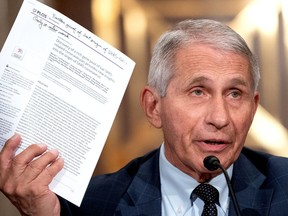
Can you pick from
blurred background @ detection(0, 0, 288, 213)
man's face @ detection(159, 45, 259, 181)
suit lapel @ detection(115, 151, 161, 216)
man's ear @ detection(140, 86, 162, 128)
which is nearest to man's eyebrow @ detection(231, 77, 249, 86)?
man's face @ detection(159, 45, 259, 181)

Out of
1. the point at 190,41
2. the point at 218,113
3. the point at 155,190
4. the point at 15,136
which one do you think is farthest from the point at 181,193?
the point at 15,136

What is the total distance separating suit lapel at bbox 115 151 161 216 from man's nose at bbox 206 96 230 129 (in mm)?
326

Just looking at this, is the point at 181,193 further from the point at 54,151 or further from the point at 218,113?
the point at 54,151

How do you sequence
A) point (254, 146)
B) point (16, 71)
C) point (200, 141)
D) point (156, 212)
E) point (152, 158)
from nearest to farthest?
point (16, 71), point (200, 141), point (156, 212), point (152, 158), point (254, 146)

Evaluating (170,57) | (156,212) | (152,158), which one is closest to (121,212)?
(156,212)

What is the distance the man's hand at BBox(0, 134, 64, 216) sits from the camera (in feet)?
5.61

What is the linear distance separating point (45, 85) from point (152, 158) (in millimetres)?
598

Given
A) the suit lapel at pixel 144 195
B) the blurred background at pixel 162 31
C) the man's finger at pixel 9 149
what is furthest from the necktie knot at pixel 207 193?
the blurred background at pixel 162 31

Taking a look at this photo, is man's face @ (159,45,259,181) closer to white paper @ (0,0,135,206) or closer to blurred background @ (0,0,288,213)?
white paper @ (0,0,135,206)

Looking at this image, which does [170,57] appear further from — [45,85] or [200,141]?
[45,85]

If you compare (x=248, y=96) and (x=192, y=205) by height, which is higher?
(x=248, y=96)

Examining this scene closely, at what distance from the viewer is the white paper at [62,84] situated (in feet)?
5.51

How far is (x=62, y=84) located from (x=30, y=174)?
0.25m

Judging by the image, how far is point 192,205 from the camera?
6.46ft
